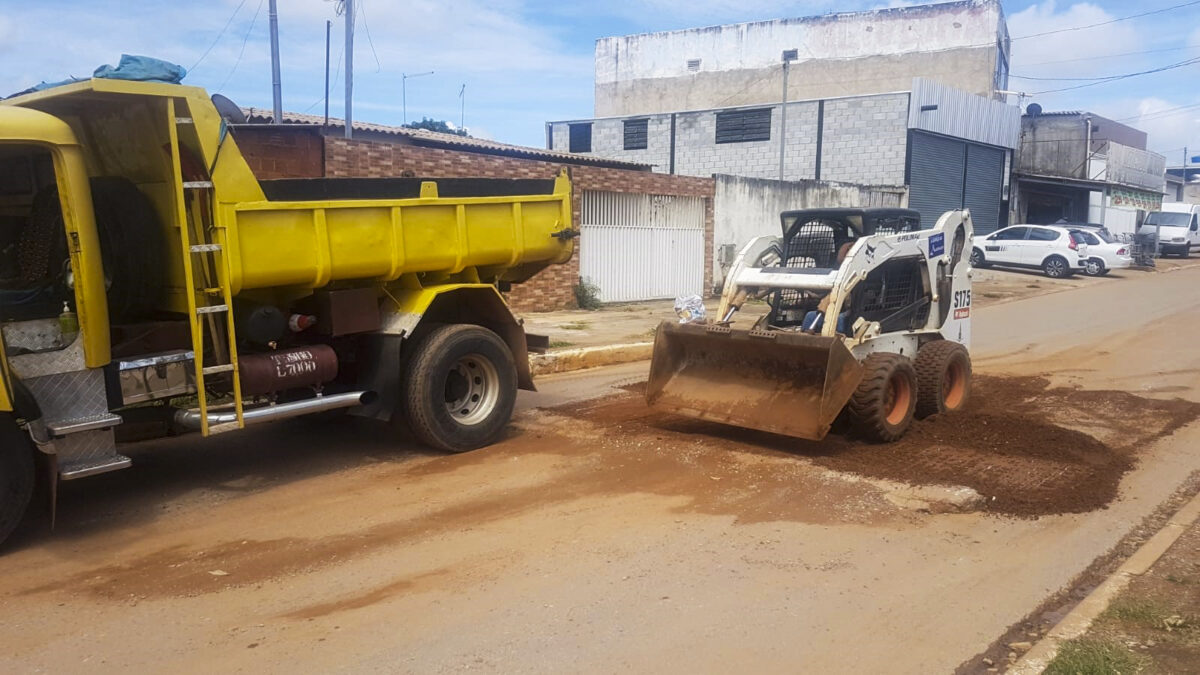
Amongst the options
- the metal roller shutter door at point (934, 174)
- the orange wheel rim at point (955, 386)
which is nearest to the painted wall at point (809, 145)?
the metal roller shutter door at point (934, 174)

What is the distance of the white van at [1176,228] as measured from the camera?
1497 inches

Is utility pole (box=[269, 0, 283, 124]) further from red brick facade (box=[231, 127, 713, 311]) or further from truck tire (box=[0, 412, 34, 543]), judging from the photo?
truck tire (box=[0, 412, 34, 543])

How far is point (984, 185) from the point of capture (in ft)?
118

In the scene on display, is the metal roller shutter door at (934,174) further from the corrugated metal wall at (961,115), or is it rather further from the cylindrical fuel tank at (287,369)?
the cylindrical fuel tank at (287,369)

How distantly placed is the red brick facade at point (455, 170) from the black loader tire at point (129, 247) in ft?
11.7

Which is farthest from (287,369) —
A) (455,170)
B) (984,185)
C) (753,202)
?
(984,185)

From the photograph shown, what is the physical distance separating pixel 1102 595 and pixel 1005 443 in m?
3.17

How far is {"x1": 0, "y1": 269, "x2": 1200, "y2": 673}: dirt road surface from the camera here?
420 centimetres

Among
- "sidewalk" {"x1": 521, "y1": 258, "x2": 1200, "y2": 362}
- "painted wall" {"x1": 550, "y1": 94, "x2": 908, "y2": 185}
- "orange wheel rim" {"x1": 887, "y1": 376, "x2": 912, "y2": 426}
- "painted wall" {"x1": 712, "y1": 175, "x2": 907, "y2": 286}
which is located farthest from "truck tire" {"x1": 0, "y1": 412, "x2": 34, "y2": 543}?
"painted wall" {"x1": 550, "y1": 94, "x2": 908, "y2": 185}

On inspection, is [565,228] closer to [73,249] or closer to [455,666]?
[73,249]

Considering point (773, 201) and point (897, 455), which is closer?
point (897, 455)

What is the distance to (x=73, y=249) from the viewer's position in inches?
214

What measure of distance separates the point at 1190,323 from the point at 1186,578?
13.7 m

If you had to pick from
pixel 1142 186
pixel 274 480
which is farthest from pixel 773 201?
Result: pixel 1142 186
